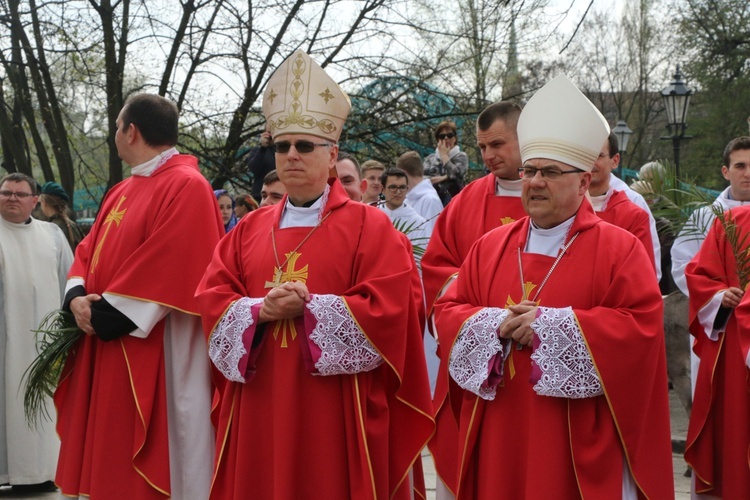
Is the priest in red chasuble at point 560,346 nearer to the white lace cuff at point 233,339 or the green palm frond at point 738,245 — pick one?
the white lace cuff at point 233,339

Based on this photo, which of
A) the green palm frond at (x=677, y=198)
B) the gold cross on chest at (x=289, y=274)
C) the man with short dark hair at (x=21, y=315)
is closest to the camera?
the gold cross on chest at (x=289, y=274)

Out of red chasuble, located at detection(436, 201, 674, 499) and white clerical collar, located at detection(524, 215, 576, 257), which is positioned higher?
white clerical collar, located at detection(524, 215, 576, 257)

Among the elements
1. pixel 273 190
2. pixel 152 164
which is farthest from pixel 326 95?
pixel 273 190

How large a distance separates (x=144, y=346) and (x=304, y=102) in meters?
1.74

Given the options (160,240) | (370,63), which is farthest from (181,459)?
(370,63)

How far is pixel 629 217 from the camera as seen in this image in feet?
20.8

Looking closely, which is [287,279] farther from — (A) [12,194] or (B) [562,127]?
(A) [12,194]

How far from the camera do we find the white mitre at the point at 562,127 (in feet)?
14.1

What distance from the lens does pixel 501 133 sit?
5527 millimetres

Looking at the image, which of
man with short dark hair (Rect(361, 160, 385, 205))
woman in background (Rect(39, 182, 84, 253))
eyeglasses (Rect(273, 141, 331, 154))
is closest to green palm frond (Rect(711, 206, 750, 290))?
eyeglasses (Rect(273, 141, 331, 154))

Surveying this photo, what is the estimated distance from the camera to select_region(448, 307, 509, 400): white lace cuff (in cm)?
409

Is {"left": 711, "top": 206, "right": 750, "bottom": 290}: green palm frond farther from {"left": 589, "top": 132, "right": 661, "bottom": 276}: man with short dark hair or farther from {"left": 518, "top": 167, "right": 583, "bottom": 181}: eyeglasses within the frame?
{"left": 518, "top": 167, "right": 583, "bottom": 181}: eyeglasses

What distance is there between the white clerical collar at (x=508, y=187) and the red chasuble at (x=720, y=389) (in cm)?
107

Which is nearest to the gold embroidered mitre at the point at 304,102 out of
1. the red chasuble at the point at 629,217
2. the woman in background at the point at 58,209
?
the red chasuble at the point at 629,217
